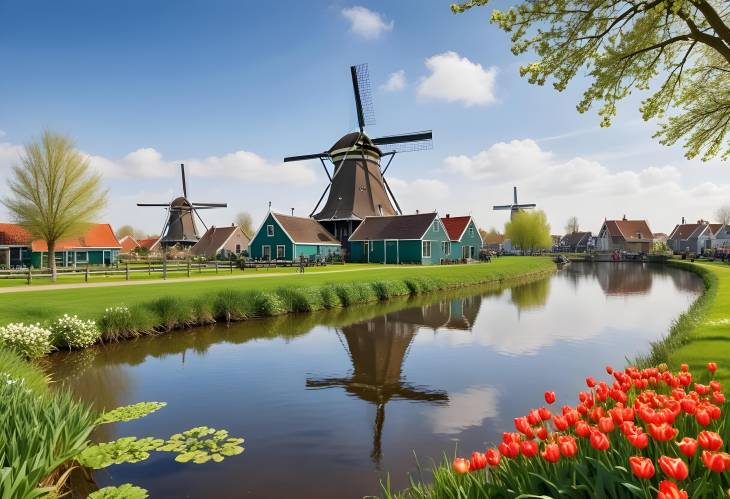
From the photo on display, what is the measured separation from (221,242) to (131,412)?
50.5 m

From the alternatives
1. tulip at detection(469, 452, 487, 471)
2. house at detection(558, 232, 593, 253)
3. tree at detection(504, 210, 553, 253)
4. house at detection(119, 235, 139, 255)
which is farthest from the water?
house at detection(558, 232, 593, 253)

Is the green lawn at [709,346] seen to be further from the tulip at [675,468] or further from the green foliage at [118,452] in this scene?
the green foliage at [118,452]

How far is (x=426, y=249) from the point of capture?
138 ft

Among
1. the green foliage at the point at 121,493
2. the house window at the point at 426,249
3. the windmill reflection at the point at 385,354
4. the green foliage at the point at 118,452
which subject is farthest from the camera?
the house window at the point at 426,249

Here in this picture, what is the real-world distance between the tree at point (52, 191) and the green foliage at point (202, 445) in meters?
26.5

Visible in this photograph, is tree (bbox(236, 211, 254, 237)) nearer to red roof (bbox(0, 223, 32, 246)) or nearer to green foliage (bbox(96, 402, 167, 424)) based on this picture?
red roof (bbox(0, 223, 32, 246))

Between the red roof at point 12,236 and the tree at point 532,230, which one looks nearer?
the red roof at point 12,236

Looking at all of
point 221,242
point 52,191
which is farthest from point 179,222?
point 52,191

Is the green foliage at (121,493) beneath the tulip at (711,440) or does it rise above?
beneath

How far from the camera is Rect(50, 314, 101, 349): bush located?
459 inches

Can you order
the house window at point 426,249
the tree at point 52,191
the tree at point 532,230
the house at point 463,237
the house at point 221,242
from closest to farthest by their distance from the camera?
the tree at point 52,191 → the house window at point 426,249 → the house at point 463,237 → the house at point 221,242 → the tree at point 532,230

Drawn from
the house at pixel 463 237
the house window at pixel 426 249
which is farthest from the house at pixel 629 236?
the house window at pixel 426 249

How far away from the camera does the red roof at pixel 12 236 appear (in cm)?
3681

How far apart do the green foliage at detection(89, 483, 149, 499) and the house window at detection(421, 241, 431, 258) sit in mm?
37477
